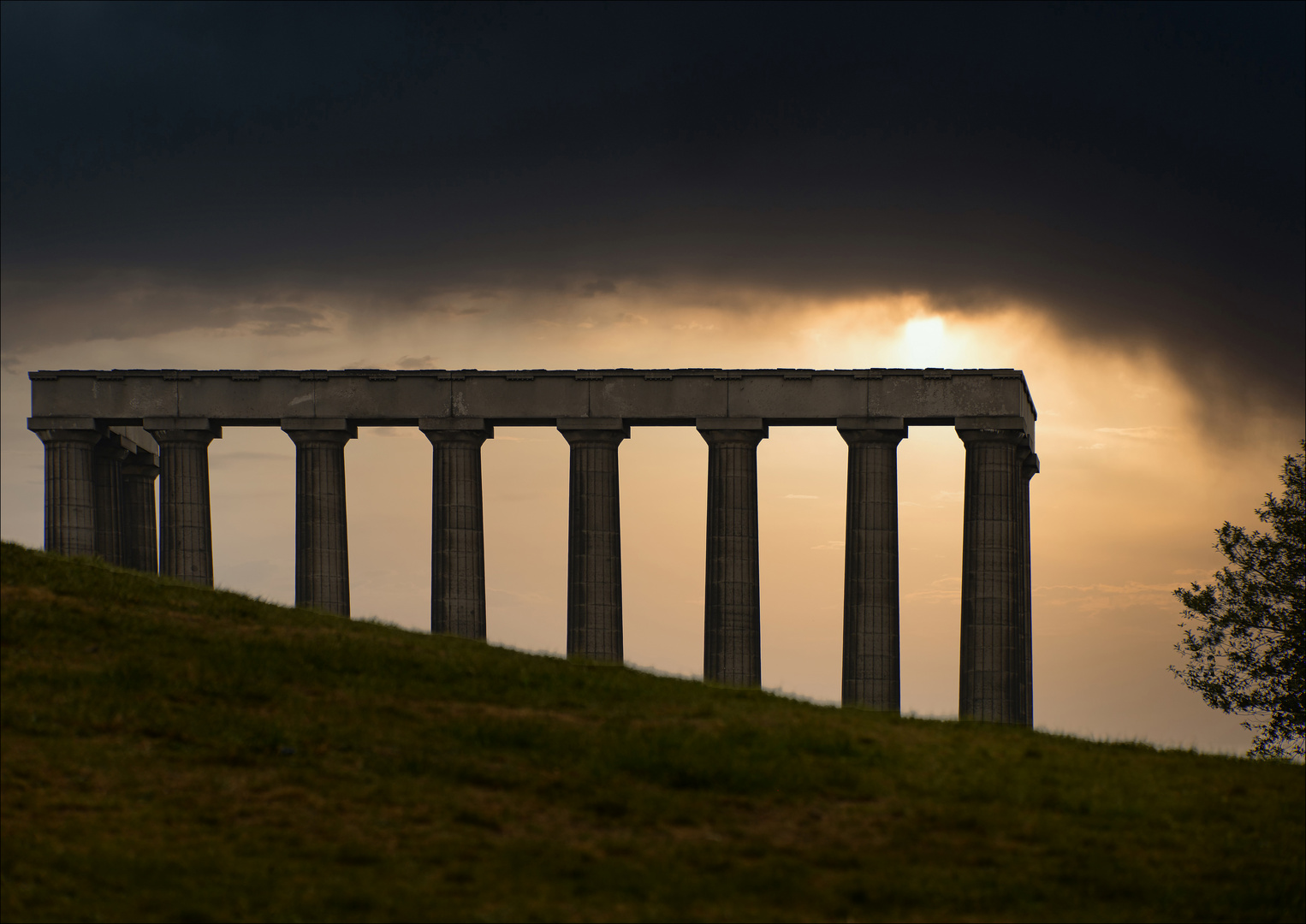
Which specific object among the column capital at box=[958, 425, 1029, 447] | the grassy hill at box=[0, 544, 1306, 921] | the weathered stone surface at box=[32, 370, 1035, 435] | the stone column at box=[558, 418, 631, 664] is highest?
the weathered stone surface at box=[32, 370, 1035, 435]

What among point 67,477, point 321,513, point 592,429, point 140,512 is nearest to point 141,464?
point 140,512

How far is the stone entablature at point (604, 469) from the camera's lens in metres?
71.5

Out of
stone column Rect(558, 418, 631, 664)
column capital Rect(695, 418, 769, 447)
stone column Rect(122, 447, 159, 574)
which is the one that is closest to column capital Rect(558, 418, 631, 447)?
stone column Rect(558, 418, 631, 664)

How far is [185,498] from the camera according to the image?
76.9 meters

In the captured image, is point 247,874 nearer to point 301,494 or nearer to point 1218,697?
point 1218,697

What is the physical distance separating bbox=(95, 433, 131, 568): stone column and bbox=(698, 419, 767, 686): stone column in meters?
35.9

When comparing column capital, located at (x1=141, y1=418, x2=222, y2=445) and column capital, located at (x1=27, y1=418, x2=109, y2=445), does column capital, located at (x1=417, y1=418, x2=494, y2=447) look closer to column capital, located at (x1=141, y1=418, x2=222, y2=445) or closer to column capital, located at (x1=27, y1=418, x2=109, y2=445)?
column capital, located at (x1=141, y1=418, x2=222, y2=445)

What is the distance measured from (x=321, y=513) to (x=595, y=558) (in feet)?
48.8

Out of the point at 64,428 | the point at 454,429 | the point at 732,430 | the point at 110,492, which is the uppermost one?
the point at 64,428

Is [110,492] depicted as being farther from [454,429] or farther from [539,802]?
[539,802]

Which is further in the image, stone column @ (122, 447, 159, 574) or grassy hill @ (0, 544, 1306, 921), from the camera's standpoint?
stone column @ (122, 447, 159, 574)

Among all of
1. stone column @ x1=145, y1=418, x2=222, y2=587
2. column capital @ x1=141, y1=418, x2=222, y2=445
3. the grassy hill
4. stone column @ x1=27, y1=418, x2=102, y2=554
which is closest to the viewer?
the grassy hill

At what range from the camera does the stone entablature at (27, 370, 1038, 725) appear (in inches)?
2815

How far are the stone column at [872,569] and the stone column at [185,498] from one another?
3400cm
